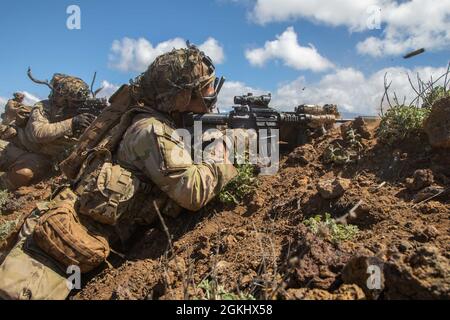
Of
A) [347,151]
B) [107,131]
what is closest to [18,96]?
[107,131]

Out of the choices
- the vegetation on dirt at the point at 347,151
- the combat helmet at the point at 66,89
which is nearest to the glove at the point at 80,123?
the combat helmet at the point at 66,89

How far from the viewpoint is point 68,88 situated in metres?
8.48

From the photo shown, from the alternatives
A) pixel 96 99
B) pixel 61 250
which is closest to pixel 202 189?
pixel 61 250

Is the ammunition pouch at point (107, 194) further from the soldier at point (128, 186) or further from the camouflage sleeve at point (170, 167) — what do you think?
the camouflage sleeve at point (170, 167)

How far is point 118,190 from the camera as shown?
3938 millimetres

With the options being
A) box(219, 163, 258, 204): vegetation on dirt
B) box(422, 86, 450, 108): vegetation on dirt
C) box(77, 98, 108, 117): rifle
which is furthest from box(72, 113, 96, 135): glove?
box(422, 86, 450, 108): vegetation on dirt

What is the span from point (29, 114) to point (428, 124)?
7763 mm

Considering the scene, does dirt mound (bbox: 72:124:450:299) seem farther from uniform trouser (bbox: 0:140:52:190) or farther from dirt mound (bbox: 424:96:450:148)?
uniform trouser (bbox: 0:140:52:190)

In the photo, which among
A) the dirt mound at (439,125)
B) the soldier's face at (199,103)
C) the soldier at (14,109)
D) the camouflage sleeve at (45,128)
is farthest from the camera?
the soldier at (14,109)

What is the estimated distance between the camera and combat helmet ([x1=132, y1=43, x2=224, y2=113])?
4426 millimetres

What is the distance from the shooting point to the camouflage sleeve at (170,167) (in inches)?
156

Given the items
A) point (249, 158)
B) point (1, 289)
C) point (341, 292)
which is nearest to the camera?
point (341, 292)

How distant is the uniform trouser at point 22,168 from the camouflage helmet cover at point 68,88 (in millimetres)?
1317
